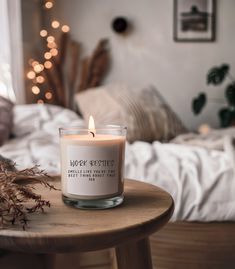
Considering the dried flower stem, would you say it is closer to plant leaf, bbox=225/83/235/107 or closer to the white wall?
plant leaf, bbox=225/83/235/107

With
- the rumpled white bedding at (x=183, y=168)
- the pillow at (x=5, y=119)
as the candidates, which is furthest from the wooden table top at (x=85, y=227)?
the pillow at (x=5, y=119)

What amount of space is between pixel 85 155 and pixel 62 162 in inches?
2.1

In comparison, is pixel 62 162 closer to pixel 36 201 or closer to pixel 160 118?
pixel 36 201

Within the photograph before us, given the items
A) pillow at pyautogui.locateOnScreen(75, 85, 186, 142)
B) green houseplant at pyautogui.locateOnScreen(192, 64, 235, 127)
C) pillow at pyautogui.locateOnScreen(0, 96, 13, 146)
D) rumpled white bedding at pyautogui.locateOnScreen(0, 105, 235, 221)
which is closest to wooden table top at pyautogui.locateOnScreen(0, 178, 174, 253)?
rumpled white bedding at pyautogui.locateOnScreen(0, 105, 235, 221)

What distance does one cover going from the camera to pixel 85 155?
29.3 inches

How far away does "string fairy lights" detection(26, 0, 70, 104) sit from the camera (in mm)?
3346

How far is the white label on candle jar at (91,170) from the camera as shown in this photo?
74 centimetres

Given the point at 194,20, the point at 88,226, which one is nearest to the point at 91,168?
the point at 88,226

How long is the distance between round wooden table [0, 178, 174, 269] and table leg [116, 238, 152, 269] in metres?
0.12

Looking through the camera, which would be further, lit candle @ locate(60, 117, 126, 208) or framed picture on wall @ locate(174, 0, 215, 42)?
framed picture on wall @ locate(174, 0, 215, 42)

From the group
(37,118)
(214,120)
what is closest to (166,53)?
(214,120)

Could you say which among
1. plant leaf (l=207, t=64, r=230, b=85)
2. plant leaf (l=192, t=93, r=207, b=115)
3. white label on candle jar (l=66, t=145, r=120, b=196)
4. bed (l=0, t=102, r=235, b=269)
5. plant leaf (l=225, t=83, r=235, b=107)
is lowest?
bed (l=0, t=102, r=235, b=269)

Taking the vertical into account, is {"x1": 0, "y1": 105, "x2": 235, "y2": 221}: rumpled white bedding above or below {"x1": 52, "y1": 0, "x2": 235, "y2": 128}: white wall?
below

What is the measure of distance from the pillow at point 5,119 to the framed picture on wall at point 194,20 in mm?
1657
